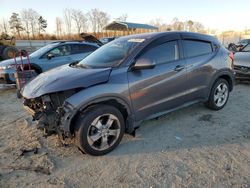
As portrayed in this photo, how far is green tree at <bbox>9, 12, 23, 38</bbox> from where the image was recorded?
48875 mm

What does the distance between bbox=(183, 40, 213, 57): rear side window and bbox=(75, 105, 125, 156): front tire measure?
189 centimetres

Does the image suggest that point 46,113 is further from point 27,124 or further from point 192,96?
point 192,96

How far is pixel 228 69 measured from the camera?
496 cm

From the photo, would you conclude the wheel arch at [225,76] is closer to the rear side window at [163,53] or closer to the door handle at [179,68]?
the door handle at [179,68]

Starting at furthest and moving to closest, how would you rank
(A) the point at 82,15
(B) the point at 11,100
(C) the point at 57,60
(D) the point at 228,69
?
(A) the point at 82,15 < (C) the point at 57,60 < (B) the point at 11,100 < (D) the point at 228,69

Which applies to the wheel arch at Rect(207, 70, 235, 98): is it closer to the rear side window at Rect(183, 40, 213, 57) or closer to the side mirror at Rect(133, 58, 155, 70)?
the rear side window at Rect(183, 40, 213, 57)

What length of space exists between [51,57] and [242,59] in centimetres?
635

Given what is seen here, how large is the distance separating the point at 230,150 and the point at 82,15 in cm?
5561

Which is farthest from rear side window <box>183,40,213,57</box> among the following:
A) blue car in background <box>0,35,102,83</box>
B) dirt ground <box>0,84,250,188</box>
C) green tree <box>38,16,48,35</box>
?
green tree <box>38,16,48,35</box>

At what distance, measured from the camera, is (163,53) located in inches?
154

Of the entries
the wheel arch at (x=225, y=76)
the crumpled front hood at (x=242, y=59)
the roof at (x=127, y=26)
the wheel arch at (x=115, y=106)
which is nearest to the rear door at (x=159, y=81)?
the wheel arch at (x=115, y=106)

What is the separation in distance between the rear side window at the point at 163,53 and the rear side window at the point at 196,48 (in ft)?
0.94

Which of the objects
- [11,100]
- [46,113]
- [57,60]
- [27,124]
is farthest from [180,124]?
[57,60]

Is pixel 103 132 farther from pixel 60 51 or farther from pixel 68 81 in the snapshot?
pixel 60 51
